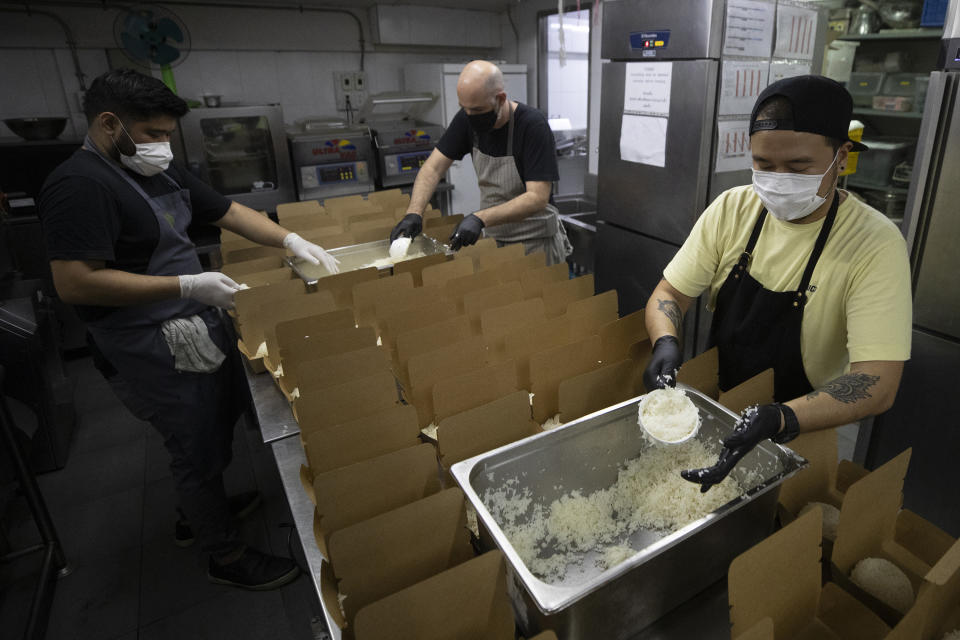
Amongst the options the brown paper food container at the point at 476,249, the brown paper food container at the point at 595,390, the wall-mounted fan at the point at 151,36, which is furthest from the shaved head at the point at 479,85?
the wall-mounted fan at the point at 151,36

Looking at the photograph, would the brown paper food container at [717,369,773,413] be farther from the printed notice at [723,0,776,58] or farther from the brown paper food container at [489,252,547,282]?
the printed notice at [723,0,776,58]

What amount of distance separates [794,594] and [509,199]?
82.8 inches

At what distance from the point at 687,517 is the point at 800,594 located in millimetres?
250

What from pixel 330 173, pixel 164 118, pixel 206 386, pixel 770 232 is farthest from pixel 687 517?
pixel 330 173

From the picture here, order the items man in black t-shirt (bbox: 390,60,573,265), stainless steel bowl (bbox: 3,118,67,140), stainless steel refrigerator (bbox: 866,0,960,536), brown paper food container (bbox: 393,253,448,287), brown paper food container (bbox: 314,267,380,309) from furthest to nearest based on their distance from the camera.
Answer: stainless steel bowl (bbox: 3,118,67,140)
man in black t-shirt (bbox: 390,60,573,265)
brown paper food container (bbox: 393,253,448,287)
brown paper food container (bbox: 314,267,380,309)
stainless steel refrigerator (bbox: 866,0,960,536)

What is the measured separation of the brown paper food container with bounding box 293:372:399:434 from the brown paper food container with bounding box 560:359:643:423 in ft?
1.23

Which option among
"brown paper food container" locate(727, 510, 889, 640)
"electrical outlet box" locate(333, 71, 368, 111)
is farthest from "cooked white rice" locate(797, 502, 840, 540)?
"electrical outlet box" locate(333, 71, 368, 111)

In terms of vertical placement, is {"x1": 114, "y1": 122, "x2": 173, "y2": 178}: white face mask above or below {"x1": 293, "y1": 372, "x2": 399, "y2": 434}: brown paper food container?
above

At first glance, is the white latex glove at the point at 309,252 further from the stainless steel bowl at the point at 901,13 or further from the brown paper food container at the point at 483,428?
the stainless steel bowl at the point at 901,13

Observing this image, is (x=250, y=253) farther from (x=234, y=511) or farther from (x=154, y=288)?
(x=234, y=511)

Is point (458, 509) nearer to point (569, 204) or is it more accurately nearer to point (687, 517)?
point (687, 517)

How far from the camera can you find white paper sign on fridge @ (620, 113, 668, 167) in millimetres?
2633

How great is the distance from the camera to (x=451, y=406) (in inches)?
48.7

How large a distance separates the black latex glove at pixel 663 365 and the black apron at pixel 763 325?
0.17m
